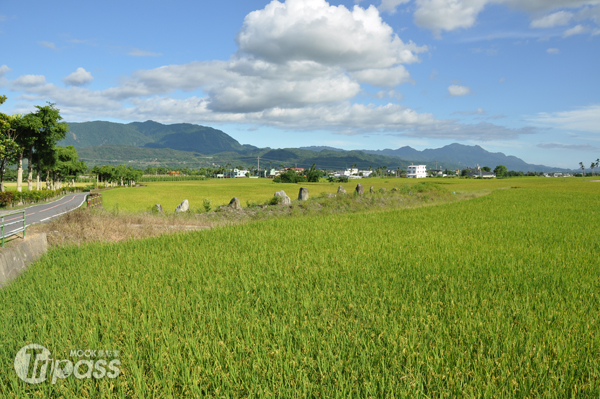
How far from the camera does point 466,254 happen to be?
895 cm

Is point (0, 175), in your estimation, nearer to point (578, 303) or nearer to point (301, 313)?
point (301, 313)

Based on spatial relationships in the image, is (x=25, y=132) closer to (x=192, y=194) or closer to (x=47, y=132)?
(x=47, y=132)

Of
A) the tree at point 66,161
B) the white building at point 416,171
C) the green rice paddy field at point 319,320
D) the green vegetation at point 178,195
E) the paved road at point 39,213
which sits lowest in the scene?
the paved road at point 39,213

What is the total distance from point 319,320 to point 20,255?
886 cm

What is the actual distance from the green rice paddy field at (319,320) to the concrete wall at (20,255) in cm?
39

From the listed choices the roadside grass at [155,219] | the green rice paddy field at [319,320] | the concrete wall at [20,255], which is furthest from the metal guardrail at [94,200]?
the green rice paddy field at [319,320]

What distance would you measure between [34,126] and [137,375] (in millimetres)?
45442

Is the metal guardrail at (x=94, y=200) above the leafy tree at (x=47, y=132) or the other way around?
the other way around

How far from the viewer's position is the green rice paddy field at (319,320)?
133 inches

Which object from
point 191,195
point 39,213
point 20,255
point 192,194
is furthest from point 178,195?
point 20,255

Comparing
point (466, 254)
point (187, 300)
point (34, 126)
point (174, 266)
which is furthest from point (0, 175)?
point (466, 254)

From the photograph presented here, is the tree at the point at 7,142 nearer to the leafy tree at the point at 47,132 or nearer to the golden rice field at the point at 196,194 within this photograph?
the leafy tree at the point at 47,132

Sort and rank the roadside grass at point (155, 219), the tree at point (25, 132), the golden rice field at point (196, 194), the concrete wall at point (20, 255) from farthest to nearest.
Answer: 1. the tree at point (25, 132)
2. the golden rice field at point (196, 194)
3. the roadside grass at point (155, 219)
4. the concrete wall at point (20, 255)

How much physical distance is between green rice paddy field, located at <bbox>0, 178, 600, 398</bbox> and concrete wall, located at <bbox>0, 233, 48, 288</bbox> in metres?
0.39
